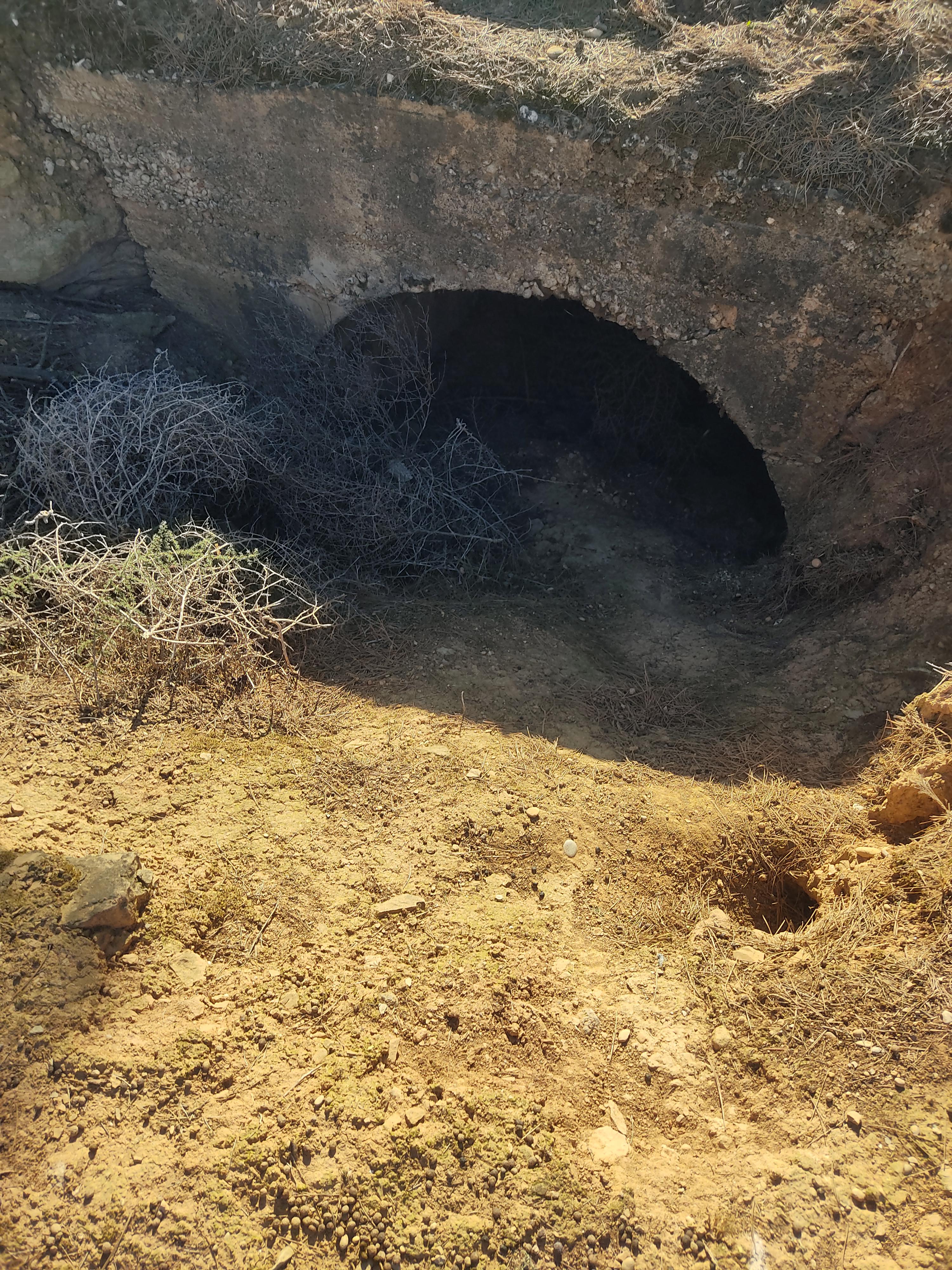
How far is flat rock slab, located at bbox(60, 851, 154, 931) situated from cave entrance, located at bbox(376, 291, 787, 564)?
409 centimetres

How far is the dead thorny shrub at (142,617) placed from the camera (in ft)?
12.0

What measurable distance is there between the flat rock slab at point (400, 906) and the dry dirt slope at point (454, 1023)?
0.03 meters

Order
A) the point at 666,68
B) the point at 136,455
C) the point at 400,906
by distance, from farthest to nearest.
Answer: the point at 136,455
the point at 666,68
the point at 400,906

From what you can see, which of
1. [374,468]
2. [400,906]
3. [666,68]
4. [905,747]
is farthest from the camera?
[374,468]

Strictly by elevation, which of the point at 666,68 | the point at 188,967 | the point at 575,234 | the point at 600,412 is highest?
the point at 666,68

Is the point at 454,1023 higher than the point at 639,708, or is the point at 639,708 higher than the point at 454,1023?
the point at 639,708

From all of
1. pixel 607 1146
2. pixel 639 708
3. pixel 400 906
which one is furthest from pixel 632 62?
pixel 607 1146

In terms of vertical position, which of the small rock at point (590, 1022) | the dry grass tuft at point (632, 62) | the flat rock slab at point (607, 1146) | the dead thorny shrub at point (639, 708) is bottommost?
the flat rock slab at point (607, 1146)

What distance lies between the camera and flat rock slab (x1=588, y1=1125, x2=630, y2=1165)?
7.29 ft

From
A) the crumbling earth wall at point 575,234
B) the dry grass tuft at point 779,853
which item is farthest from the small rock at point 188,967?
the crumbling earth wall at point 575,234

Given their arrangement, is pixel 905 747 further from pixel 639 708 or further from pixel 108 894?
pixel 108 894

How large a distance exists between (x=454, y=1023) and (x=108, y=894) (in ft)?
4.11

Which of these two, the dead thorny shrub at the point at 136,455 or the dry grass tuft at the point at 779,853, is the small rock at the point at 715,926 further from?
the dead thorny shrub at the point at 136,455

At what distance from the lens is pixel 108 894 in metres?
2.58
